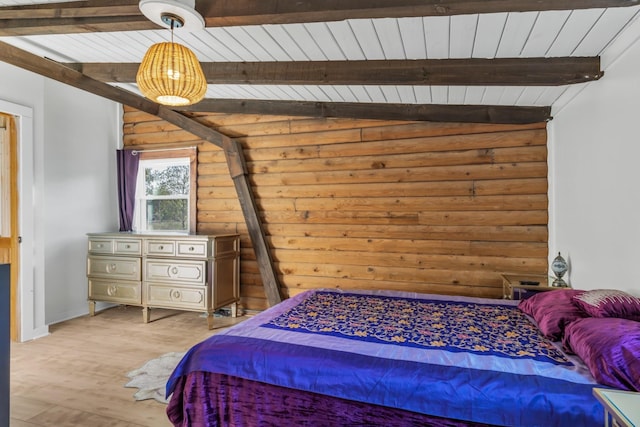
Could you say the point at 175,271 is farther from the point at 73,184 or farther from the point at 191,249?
the point at 73,184

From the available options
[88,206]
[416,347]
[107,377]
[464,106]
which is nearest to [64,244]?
[88,206]

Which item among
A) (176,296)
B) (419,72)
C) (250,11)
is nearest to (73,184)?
(176,296)

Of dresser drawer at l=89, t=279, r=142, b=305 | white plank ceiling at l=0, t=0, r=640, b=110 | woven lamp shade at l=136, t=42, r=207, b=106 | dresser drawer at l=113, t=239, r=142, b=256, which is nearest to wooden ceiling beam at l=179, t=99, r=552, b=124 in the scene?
white plank ceiling at l=0, t=0, r=640, b=110

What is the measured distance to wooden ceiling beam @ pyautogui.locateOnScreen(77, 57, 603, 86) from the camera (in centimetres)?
246

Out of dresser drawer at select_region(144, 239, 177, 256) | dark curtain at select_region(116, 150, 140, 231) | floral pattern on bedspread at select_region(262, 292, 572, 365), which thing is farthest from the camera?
dark curtain at select_region(116, 150, 140, 231)

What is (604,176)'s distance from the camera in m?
2.41

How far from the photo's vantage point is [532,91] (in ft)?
9.99

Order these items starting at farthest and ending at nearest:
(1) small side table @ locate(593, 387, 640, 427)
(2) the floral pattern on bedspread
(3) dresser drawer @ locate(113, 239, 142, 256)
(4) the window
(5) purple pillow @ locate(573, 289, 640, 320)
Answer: (4) the window, (3) dresser drawer @ locate(113, 239, 142, 256), (2) the floral pattern on bedspread, (5) purple pillow @ locate(573, 289, 640, 320), (1) small side table @ locate(593, 387, 640, 427)

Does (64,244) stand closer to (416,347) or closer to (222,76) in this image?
(222,76)

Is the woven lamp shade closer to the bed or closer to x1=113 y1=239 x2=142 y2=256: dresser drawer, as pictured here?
the bed

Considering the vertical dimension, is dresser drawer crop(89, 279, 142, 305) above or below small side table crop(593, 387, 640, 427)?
below

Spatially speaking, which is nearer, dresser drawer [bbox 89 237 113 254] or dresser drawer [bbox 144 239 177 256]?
dresser drawer [bbox 144 239 177 256]

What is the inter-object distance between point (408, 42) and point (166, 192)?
3.92 m

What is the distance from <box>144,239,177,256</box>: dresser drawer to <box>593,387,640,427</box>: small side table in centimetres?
406
